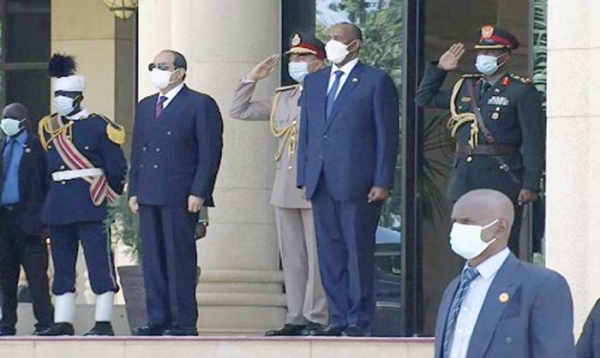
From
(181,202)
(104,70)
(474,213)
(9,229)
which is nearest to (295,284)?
(181,202)

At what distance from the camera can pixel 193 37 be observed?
1780cm

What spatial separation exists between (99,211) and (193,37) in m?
1.97

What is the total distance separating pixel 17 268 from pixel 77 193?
0.92 m

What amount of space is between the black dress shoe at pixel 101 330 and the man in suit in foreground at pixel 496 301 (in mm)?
6450

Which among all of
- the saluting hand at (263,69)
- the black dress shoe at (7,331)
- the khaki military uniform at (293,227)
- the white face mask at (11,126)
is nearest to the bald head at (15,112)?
the white face mask at (11,126)

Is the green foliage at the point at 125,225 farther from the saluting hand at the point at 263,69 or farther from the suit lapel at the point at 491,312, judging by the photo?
the suit lapel at the point at 491,312

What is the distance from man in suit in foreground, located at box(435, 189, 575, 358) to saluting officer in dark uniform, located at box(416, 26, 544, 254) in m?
4.90

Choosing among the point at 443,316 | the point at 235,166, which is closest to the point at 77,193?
the point at 235,166

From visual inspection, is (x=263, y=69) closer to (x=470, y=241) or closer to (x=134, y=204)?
(x=134, y=204)

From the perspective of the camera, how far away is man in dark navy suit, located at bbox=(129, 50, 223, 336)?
51.2ft

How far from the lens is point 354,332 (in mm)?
14773

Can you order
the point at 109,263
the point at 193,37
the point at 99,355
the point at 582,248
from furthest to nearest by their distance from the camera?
the point at 193,37 → the point at 109,263 → the point at 99,355 → the point at 582,248

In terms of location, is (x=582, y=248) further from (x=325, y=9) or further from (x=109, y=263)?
(x=325, y=9)

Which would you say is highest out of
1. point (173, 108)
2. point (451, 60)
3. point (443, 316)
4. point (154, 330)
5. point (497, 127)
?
point (451, 60)
